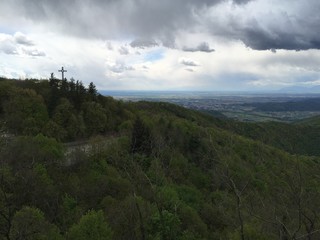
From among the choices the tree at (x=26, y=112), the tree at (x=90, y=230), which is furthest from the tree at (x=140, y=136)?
the tree at (x=90, y=230)

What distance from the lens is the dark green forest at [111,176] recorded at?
22106mm

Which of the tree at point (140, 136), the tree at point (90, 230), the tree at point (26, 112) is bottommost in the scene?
the tree at point (90, 230)

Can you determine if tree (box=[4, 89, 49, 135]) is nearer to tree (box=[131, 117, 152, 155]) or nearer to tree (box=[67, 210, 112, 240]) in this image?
tree (box=[131, 117, 152, 155])

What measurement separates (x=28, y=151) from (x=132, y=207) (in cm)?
1686

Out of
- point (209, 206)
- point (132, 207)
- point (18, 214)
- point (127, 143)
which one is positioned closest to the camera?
point (18, 214)

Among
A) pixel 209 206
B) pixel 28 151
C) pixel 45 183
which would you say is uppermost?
pixel 28 151

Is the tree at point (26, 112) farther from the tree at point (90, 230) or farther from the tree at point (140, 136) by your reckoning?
the tree at point (90, 230)

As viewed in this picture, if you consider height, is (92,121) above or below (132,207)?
above

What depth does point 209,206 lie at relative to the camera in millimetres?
Result: 51875

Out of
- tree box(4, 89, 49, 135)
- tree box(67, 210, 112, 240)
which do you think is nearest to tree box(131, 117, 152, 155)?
tree box(4, 89, 49, 135)

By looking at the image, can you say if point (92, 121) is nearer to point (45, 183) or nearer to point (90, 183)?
point (90, 183)

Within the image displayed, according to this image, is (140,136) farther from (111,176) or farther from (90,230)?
(90,230)

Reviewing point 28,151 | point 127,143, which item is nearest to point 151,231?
point 28,151

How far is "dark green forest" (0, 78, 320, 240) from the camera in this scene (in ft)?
72.5
